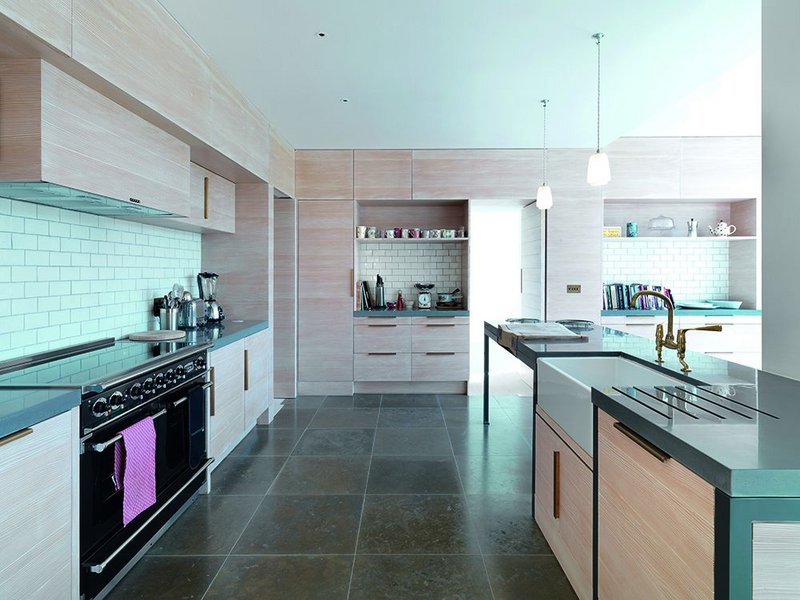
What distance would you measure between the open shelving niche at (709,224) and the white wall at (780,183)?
309 cm

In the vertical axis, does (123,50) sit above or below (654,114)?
below

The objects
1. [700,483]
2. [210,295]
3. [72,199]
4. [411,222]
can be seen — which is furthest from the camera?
[411,222]

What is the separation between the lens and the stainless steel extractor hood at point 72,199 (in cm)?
180

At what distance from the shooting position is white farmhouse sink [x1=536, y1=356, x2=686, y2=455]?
5.41 ft

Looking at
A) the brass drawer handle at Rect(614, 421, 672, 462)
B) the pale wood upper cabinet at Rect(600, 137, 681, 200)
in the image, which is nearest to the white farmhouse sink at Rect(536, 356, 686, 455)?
the brass drawer handle at Rect(614, 421, 672, 462)

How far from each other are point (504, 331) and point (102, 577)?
7.58 ft

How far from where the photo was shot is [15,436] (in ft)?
4.28

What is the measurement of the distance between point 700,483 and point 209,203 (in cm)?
352

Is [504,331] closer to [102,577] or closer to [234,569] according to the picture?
[234,569]

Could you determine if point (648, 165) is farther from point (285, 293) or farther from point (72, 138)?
point (72, 138)

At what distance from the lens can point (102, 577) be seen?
5.58ft

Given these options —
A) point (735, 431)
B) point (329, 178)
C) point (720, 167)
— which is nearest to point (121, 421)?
point (735, 431)

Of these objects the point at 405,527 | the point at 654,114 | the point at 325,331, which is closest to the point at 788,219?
the point at 405,527

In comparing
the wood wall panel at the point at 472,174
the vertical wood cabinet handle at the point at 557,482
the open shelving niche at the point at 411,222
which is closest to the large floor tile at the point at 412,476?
the vertical wood cabinet handle at the point at 557,482
